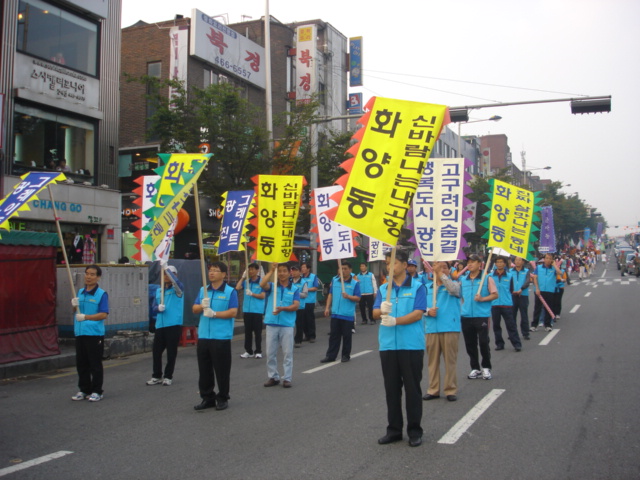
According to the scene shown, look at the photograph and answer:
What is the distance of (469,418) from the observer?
6.72m

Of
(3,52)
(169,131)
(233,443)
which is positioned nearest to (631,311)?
(169,131)

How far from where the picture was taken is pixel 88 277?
8023mm

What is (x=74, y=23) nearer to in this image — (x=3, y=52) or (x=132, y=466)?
(x=3, y=52)


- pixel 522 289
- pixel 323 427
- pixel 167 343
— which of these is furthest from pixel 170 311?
pixel 522 289

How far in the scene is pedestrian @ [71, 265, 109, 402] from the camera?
7961mm

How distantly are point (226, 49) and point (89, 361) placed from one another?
19.7 metres

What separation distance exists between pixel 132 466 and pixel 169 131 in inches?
561

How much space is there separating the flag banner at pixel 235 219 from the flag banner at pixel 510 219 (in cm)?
451

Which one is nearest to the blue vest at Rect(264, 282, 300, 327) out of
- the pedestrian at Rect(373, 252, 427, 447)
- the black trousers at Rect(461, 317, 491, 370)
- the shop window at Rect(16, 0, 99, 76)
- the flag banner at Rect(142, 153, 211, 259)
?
the flag banner at Rect(142, 153, 211, 259)

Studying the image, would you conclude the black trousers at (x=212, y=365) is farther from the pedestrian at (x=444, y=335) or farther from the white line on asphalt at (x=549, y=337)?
the white line on asphalt at (x=549, y=337)

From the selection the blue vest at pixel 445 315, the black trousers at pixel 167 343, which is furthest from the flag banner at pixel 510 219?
the black trousers at pixel 167 343

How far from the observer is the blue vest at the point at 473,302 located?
30.0ft

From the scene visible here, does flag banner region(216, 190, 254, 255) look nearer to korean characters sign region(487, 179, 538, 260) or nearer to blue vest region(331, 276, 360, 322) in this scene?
blue vest region(331, 276, 360, 322)

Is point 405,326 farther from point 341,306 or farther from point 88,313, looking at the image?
point 341,306
